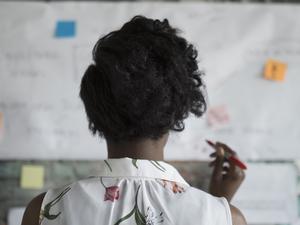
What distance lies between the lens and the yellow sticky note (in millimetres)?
1512

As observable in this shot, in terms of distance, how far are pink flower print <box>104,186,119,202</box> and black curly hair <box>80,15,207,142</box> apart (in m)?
0.09

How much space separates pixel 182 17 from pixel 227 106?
0.33 metres

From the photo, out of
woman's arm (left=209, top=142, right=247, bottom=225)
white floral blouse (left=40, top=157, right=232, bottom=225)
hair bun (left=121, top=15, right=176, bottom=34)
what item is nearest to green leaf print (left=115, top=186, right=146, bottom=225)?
white floral blouse (left=40, top=157, right=232, bottom=225)

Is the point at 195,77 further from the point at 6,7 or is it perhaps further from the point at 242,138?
the point at 6,7

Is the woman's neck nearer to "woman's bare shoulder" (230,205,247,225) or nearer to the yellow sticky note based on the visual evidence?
"woman's bare shoulder" (230,205,247,225)

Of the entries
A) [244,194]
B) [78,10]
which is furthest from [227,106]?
[78,10]

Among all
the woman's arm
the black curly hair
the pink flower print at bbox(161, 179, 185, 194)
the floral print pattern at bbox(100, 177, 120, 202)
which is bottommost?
the woman's arm

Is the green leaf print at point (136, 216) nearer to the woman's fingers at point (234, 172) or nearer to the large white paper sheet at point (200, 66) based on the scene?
the woman's fingers at point (234, 172)

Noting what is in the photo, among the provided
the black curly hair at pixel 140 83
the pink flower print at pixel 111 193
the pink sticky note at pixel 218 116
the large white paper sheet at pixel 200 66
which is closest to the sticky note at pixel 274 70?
the large white paper sheet at pixel 200 66

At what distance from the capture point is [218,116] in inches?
61.6

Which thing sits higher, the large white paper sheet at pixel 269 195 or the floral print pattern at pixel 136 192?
the floral print pattern at pixel 136 192

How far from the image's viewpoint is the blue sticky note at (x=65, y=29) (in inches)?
60.0

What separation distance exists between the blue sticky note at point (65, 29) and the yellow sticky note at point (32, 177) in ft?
1.42

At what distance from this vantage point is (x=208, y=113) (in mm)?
1560
